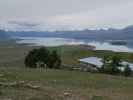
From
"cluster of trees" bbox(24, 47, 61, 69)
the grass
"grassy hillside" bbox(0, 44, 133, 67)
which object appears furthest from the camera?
"grassy hillside" bbox(0, 44, 133, 67)

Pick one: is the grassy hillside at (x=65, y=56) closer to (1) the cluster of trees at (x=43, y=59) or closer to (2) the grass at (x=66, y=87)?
(1) the cluster of trees at (x=43, y=59)

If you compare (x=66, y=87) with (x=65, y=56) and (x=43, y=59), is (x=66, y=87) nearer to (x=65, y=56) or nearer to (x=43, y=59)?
(x=43, y=59)

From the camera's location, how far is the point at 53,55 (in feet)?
183

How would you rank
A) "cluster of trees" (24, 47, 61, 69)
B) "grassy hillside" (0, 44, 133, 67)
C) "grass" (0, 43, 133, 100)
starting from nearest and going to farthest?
"grass" (0, 43, 133, 100) < "cluster of trees" (24, 47, 61, 69) < "grassy hillside" (0, 44, 133, 67)

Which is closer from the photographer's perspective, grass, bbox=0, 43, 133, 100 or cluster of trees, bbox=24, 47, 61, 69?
grass, bbox=0, 43, 133, 100

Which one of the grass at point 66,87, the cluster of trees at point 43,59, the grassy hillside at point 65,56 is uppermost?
the grass at point 66,87

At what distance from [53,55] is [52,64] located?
174 cm

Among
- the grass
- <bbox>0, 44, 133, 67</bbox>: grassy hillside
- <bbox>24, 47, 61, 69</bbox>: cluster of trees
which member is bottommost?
<bbox>0, 44, 133, 67</bbox>: grassy hillside

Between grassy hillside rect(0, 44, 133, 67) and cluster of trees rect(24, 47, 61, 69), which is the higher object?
cluster of trees rect(24, 47, 61, 69)

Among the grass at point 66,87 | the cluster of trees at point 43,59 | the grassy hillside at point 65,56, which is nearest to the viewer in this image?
the grass at point 66,87

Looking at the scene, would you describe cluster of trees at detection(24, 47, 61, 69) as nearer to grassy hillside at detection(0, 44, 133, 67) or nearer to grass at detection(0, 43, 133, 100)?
grassy hillside at detection(0, 44, 133, 67)

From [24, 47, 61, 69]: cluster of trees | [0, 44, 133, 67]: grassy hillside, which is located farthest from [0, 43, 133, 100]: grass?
[0, 44, 133, 67]: grassy hillside

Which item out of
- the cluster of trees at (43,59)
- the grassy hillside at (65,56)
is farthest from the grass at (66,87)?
the grassy hillside at (65,56)

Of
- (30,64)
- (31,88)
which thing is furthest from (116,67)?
(31,88)
